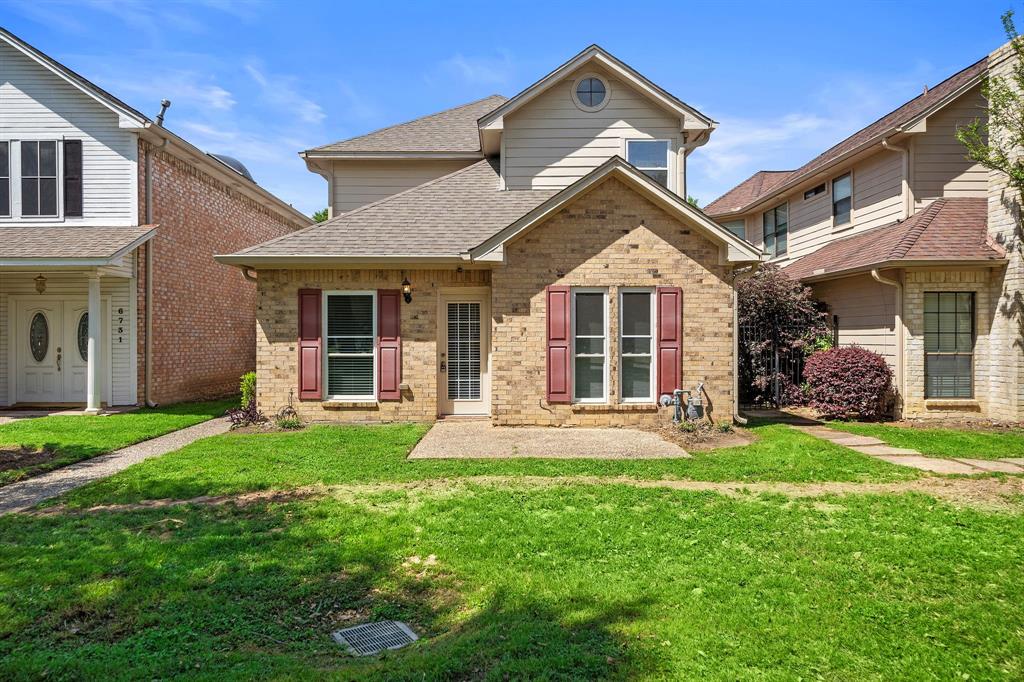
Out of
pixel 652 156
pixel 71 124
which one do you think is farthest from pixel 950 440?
pixel 71 124

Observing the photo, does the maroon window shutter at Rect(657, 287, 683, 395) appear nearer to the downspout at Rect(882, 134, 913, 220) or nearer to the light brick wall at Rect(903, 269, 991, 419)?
the light brick wall at Rect(903, 269, 991, 419)

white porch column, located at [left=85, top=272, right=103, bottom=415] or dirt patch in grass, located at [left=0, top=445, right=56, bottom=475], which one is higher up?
white porch column, located at [left=85, top=272, right=103, bottom=415]

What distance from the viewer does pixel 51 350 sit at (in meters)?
13.2

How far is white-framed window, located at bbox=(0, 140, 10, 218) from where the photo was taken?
506 inches

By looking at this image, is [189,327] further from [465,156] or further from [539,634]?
[539,634]

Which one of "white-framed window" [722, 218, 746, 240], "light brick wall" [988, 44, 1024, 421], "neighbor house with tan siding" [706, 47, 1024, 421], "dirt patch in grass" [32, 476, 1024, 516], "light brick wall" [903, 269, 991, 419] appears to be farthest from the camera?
"white-framed window" [722, 218, 746, 240]

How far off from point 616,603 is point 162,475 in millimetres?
6067

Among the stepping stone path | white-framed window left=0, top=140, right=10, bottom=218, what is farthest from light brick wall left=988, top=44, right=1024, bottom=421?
white-framed window left=0, top=140, right=10, bottom=218

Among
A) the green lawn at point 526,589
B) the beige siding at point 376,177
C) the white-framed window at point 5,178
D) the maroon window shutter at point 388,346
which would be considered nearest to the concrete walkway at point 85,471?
the green lawn at point 526,589

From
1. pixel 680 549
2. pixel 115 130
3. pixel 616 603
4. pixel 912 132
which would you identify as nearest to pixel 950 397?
pixel 912 132

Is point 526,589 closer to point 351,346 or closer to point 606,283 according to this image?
point 606,283

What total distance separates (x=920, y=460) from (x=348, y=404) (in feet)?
30.3

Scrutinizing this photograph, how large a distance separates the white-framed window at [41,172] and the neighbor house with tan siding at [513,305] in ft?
19.4

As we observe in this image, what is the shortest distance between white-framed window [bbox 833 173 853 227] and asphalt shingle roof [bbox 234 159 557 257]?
8.01 meters
